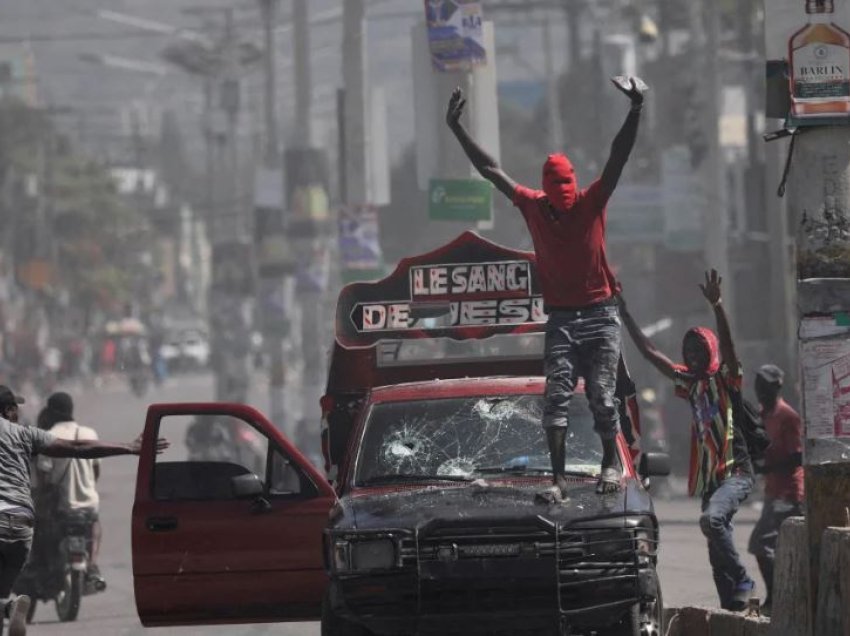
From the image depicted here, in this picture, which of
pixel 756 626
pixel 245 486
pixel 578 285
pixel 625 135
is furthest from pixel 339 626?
pixel 625 135

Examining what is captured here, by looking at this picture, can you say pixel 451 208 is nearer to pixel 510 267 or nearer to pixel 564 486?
pixel 510 267

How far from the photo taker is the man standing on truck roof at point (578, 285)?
33.1 ft

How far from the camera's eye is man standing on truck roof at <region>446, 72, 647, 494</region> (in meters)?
10.1

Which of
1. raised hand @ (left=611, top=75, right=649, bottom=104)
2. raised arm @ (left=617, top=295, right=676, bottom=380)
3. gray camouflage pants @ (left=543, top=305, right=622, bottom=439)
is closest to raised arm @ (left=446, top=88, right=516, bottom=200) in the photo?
gray camouflage pants @ (left=543, top=305, right=622, bottom=439)

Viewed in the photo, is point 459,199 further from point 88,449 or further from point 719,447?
point 88,449

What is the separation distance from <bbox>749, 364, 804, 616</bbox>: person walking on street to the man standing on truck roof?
10.6ft

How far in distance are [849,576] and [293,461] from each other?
335cm

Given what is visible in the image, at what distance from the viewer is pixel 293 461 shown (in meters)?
11.2

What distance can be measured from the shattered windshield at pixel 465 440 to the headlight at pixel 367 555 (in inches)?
35.4

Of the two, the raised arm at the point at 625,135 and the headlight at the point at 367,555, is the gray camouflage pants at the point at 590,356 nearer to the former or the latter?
the raised arm at the point at 625,135

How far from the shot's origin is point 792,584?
9.66 metres

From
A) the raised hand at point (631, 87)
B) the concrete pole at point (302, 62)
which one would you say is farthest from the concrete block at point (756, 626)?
the concrete pole at point (302, 62)

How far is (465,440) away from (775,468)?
3.42 m

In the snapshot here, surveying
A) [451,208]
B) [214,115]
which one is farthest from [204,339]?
Answer: [451,208]
